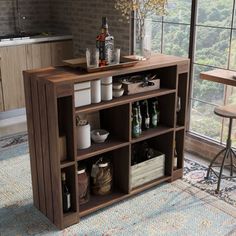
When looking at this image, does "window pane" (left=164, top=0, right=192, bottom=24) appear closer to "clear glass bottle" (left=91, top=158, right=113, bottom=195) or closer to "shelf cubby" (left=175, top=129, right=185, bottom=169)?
"shelf cubby" (left=175, top=129, right=185, bottom=169)

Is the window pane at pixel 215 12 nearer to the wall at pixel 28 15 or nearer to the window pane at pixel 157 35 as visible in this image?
the window pane at pixel 157 35

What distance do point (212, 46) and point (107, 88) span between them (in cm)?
134

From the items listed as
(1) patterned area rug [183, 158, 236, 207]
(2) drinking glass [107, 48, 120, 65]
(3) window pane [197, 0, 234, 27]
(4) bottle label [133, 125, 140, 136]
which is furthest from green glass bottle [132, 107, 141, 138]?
(3) window pane [197, 0, 234, 27]

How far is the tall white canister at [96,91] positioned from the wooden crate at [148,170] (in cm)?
63

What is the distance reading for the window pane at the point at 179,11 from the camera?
3.52 metres

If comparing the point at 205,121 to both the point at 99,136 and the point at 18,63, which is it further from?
the point at 18,63

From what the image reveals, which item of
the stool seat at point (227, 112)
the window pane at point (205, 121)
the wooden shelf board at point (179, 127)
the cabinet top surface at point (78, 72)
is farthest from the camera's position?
the window pane at point (205, 121)

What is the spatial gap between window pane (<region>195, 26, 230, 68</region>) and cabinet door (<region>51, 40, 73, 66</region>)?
1879mm

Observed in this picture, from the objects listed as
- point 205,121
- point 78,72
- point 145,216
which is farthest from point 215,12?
point 145,216

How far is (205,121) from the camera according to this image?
3.64 m

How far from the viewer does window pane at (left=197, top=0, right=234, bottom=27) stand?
320 cm

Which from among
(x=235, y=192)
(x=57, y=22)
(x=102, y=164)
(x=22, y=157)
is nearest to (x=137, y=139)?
(x=102, y=164)

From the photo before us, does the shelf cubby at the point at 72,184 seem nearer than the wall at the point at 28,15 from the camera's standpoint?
Yes

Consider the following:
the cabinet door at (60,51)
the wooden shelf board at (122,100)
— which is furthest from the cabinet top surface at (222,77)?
the cabinet door at (60,51)
